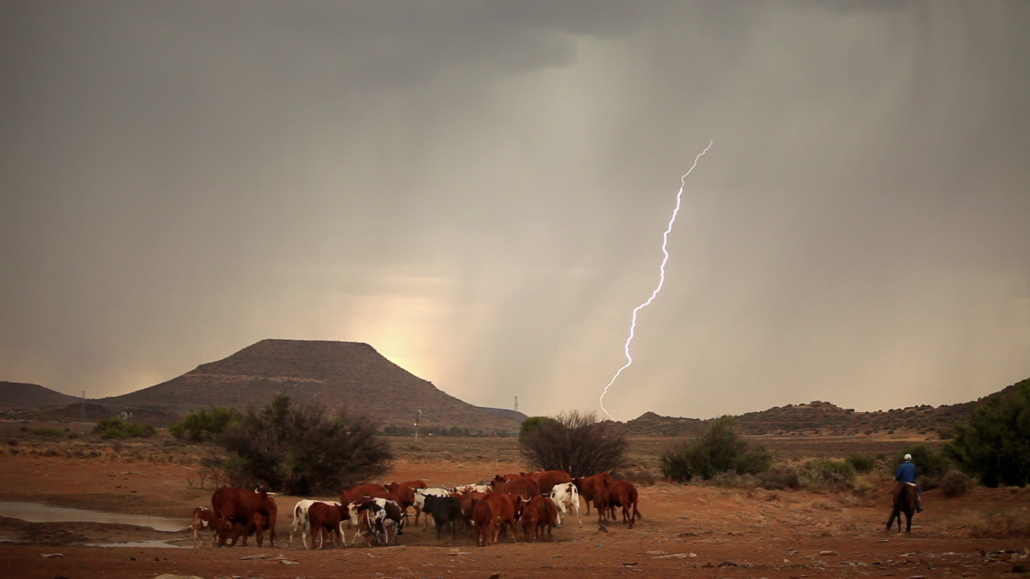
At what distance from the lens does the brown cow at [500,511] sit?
17.7 meters

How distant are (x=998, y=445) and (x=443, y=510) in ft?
74.8

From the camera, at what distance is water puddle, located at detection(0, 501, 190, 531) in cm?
2235

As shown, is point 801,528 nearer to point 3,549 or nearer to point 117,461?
point 3,549

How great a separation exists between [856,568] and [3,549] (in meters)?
14.6

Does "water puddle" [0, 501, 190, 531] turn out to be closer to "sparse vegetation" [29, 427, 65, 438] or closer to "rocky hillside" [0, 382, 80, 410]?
"sparse vegetation" [29, 427, 65, 438]

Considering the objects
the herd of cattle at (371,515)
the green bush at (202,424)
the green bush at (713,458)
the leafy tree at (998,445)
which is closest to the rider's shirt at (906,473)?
the herd of cattle at (371,515)

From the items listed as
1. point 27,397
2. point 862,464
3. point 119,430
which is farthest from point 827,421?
point 27,397

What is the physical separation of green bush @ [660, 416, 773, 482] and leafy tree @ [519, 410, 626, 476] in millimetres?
3426

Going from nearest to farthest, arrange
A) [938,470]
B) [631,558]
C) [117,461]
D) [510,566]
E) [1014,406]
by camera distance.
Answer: [510,566]
[631,558]
[1014,406]
[938,470]
[117,461]

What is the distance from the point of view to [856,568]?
1312 centimetres

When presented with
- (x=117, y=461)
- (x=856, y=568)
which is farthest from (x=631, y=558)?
(x=117, y=461)

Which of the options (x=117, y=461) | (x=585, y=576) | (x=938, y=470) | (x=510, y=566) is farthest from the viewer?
(x=117, y=461)

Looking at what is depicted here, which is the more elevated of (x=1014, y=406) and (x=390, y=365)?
(x=390, y=365)

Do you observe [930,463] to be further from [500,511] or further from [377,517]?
[377,517]
